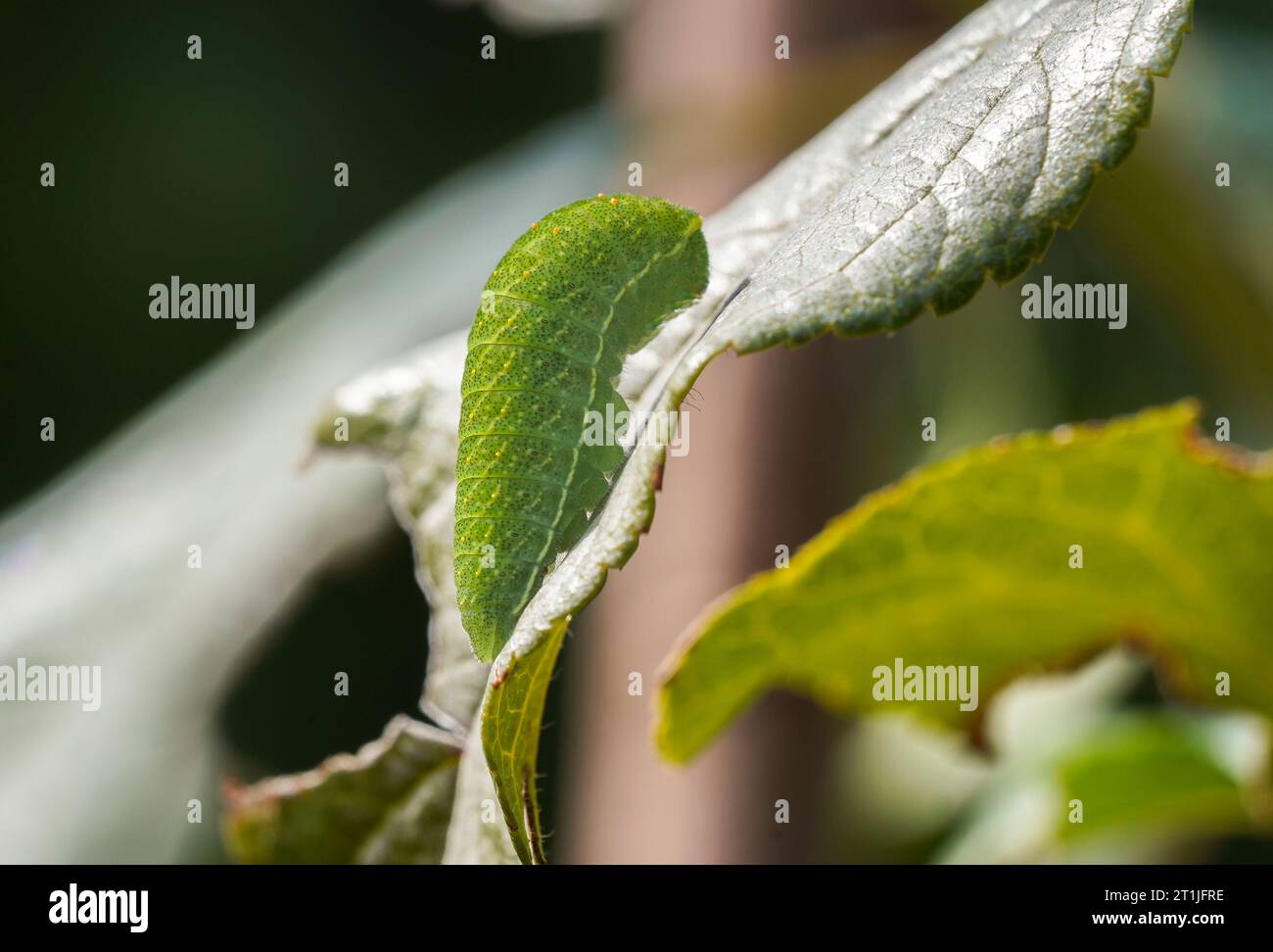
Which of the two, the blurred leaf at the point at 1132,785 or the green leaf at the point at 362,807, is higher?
the green leaf at the point at 362,807

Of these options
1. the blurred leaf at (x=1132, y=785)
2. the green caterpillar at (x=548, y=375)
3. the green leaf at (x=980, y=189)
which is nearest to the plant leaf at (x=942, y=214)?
the green leaf at (x=980, y=189)

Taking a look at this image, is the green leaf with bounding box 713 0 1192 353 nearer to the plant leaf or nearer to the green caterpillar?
the plant leaf

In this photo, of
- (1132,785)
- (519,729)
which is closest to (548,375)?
(519,729)

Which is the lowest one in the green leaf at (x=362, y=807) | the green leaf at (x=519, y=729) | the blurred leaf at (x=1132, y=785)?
the blurred leaf at (x=1132, y=785)

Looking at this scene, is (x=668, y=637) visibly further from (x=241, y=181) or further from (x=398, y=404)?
(x=241, y=181)

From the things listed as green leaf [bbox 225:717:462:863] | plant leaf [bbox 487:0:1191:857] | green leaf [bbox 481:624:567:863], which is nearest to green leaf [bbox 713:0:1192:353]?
plant leaf [bbox 487:0:1191:857]

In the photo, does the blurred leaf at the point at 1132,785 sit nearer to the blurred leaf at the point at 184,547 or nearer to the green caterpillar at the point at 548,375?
the green caterpillar at the point at 548,375
